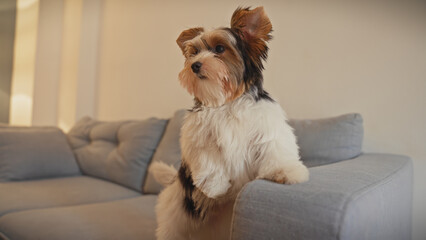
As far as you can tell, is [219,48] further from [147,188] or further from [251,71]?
[147,188]

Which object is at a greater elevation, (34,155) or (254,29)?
(254,29)

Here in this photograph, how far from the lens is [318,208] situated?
28.7 inches

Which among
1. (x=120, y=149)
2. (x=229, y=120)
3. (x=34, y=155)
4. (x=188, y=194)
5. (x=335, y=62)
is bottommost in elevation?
(x=34, y=155)

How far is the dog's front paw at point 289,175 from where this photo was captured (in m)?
0.86

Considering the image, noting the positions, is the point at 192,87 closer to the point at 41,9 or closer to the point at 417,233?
the point at 417,233

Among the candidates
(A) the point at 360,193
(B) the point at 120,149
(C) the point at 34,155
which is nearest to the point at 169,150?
(B) the point at 120,149

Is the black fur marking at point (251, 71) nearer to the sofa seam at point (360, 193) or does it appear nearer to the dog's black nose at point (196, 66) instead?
the dog's black nose at point (196, 66)

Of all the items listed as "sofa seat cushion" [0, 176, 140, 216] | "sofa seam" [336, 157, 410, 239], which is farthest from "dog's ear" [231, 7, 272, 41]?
"sofa seat cushion" [0, 176, 140, 216]

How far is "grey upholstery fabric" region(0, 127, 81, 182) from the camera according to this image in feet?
7.83

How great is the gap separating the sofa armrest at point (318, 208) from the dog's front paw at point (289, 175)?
3 cm

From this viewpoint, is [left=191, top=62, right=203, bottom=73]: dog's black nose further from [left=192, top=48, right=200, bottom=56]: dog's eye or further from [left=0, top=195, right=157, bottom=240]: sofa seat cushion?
[left=0, top=195, right=157, bottom=240]: sofa seat cushion

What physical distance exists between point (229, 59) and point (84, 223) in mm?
1089

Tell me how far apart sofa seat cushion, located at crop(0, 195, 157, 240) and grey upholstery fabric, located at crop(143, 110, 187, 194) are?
36 cm

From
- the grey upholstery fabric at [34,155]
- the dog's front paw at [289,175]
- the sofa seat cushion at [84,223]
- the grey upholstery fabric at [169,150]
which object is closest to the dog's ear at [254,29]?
the dog's front paw at [289,175]
